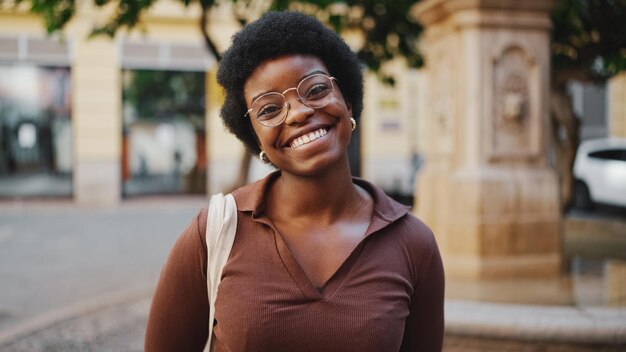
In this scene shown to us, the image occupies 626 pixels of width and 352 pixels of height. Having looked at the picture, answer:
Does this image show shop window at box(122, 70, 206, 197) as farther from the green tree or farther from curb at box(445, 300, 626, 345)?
curb at box(445, 300, 626, 345)

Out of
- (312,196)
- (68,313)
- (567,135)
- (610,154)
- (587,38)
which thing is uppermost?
(587,38)

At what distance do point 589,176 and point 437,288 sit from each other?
15.8m

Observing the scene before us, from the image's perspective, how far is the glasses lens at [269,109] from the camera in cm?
190

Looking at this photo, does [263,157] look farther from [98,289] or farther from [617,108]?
[617,108]

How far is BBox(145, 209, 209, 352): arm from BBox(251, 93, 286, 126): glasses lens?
12.3 inches

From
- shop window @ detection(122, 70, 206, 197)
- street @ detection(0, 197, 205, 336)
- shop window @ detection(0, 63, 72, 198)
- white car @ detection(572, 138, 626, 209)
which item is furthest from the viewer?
shop window @ detection(122, 70, 206, 197)

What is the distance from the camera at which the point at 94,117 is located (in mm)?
18250

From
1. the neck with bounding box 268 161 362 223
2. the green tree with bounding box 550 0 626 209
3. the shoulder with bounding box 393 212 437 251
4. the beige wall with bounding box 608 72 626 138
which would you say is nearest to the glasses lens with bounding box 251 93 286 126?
the neck with bounding box 268 161 362 223

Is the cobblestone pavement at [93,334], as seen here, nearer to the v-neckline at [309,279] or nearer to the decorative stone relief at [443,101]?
the decorative stone relief at [443,101]

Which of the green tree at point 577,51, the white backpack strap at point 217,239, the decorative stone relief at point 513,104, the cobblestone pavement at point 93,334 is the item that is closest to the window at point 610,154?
the green tree at point 577,51

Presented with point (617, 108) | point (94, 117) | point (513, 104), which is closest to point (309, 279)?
point (513, 104)

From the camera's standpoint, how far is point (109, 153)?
18234mm

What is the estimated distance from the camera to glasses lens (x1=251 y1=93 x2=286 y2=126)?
1902 mm

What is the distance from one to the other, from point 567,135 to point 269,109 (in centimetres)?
933
